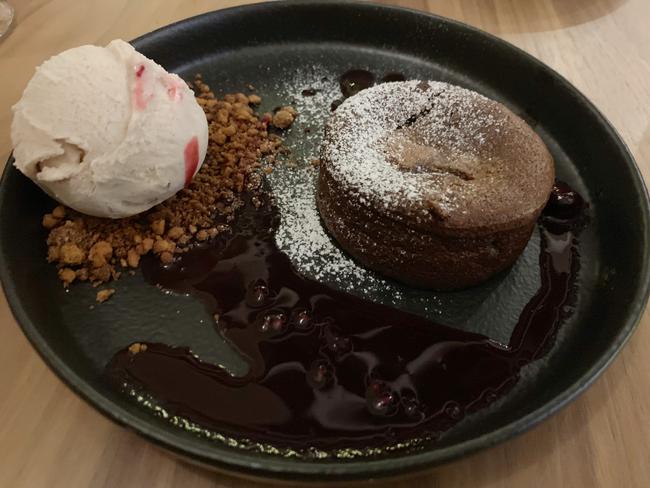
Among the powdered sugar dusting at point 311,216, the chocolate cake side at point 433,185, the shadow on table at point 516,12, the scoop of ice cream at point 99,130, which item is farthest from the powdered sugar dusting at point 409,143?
the shadow on table at point 516,12

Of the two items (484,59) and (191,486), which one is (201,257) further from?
(484,59)

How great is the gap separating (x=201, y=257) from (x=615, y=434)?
95 cm

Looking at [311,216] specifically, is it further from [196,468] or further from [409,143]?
[196,468]

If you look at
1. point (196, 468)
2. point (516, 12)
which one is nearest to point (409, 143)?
point (196, 468)

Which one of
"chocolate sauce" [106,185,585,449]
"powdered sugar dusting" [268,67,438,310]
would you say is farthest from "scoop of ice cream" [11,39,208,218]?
"powdered sugar dusting" [268,67,438,310]

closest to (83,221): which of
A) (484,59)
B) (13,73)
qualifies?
(13,73)

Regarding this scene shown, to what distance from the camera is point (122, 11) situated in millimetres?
1931

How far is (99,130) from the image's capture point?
46.4 inches

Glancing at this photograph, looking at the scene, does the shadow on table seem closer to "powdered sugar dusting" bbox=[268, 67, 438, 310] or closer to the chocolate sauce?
"powdered sugar dusting" bbox=[268, 67, 438, 310]

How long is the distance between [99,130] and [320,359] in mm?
679

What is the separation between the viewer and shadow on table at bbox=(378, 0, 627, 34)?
1.98m

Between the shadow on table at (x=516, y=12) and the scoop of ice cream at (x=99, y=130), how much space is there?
111 centimetres

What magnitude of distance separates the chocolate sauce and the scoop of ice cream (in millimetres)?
210

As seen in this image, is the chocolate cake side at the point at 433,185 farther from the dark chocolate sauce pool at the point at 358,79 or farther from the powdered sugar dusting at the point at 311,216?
the dark chocolate sauce pool at the point at 358,79
